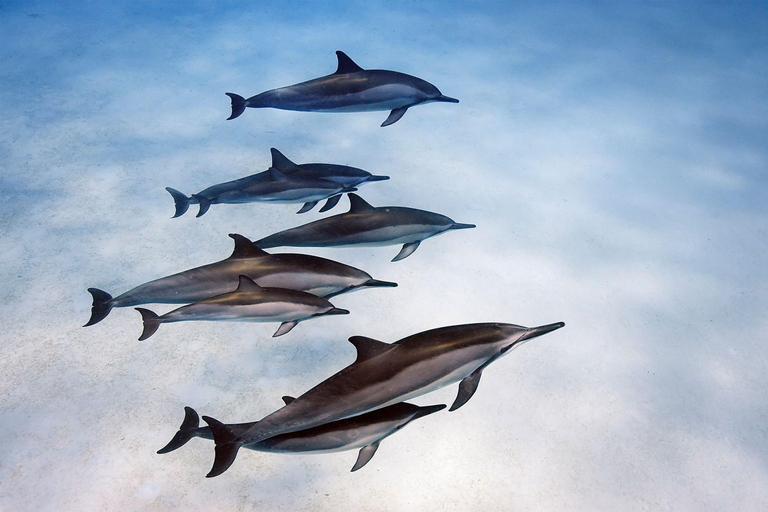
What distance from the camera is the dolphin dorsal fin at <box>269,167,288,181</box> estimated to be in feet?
11.6

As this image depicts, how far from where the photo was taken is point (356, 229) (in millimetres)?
3277

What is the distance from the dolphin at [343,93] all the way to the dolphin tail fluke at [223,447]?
2544 millimetres

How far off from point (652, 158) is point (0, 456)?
752 centimetres

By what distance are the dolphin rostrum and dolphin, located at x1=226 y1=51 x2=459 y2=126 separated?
458mm

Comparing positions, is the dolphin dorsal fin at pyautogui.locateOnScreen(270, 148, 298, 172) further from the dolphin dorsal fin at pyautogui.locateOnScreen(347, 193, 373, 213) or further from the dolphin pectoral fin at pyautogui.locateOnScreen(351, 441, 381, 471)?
the dolphin pectoral fin at pyautogui.locateOnScreen(351, 441, 381, 471)

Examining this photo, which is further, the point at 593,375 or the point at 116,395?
the point at 593,375

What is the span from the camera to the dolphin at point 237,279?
9.25ft

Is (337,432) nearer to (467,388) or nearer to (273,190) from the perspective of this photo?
(467,388)

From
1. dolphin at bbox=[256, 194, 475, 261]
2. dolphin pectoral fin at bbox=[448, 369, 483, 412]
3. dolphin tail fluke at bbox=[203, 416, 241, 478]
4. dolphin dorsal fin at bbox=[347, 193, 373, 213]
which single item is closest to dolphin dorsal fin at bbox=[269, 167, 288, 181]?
dolphin at bbox=[256, 194, 475, 261]

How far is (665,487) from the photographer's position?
9.71ft

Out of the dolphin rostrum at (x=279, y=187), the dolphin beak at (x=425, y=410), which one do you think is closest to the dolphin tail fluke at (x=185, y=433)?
the dolphin beak at (x=425, y=410)

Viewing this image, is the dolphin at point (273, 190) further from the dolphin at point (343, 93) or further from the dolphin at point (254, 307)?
the dolphin at point (254, 307)

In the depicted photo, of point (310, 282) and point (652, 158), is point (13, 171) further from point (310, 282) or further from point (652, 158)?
point (652, 158)

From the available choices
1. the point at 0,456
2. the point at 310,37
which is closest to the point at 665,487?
the point at 0,456
